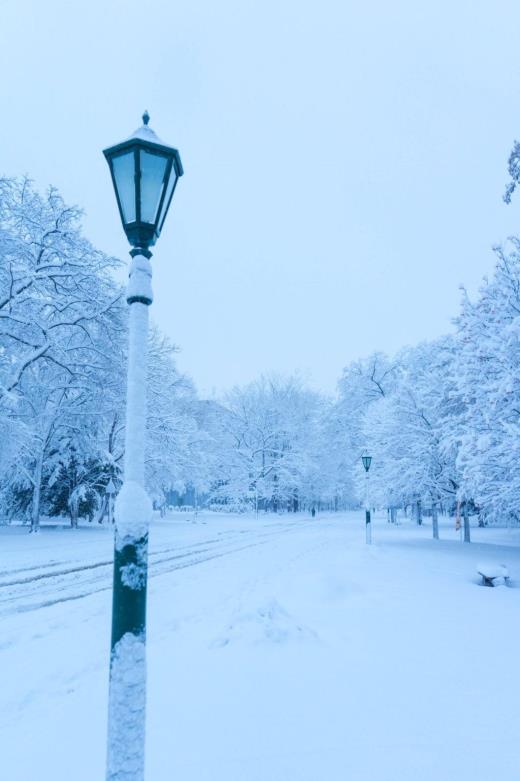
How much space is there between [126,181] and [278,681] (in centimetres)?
442

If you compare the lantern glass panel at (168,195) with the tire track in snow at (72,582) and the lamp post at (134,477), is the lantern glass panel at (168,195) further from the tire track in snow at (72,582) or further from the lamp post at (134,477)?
the tire track in snow at (72,582)

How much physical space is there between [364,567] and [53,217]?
16.6 metres

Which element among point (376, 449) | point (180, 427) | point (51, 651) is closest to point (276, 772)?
point (51, 651)

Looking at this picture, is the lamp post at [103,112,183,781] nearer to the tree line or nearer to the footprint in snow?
the footprint in snow

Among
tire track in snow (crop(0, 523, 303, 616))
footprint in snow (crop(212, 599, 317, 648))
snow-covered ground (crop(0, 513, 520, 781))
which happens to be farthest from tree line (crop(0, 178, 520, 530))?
footprint in snow (crop(212, 599, 317, 648))

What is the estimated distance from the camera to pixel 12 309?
1980cm

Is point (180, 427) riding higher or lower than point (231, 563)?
higher

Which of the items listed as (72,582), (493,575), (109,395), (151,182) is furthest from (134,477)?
(109,395)

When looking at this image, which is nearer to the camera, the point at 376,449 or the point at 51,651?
the point at 51,651

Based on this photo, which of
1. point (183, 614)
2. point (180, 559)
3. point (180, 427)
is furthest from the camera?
point (180, 427)

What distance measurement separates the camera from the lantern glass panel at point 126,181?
2.83 meters

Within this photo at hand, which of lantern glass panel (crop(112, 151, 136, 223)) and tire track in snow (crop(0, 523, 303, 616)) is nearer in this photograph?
lantern glass panel (crop(112, 151, 136, 223))

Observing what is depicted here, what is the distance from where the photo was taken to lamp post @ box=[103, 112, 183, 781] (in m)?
2.46

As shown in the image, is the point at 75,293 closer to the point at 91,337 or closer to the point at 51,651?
the point at 91,337
